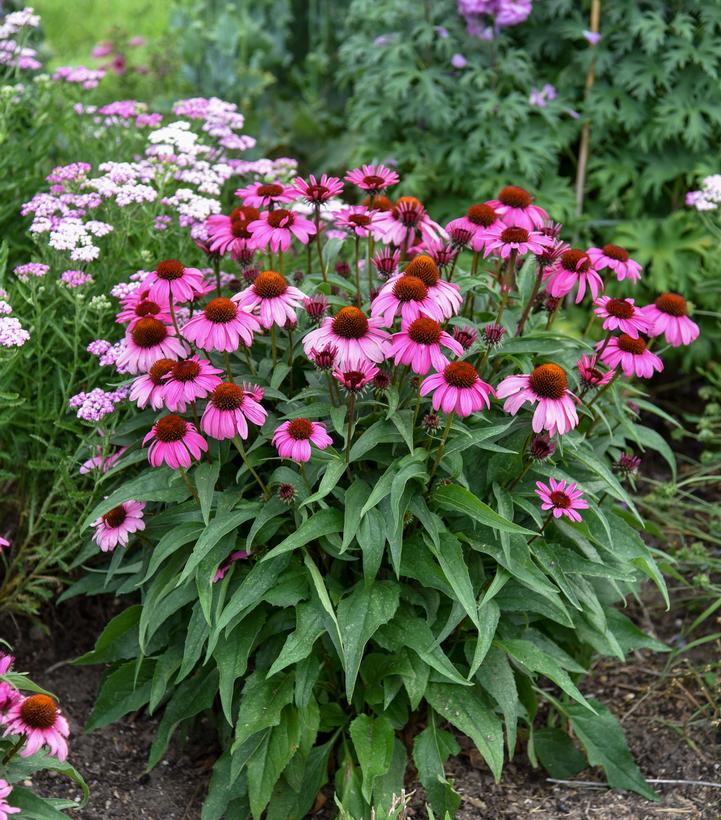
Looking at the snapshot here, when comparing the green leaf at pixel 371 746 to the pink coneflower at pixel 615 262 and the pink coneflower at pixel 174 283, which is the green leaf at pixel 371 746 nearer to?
the pink coneflower at pixel 174 283

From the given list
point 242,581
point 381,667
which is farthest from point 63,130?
point 381,667

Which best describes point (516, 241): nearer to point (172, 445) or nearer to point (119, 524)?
point (172, 445)

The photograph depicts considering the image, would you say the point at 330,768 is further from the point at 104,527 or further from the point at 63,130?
the point at 63,130

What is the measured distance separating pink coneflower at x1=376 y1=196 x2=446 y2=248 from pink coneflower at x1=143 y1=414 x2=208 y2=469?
78cm

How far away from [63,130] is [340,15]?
3.04m

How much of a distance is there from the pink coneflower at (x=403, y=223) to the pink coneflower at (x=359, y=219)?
0.08ft

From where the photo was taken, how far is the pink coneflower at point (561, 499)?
2285 mm

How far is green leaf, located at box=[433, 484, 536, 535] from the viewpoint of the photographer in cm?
222

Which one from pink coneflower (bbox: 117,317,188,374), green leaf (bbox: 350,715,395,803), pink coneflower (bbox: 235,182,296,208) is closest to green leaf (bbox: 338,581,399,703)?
green leaf (bbox: 350,715,395,803)

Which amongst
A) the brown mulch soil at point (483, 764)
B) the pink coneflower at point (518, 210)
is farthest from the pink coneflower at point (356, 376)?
the brown mulch soil at point (483, 764)

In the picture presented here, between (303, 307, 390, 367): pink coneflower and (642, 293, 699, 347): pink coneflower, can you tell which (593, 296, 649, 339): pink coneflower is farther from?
(303, 307, 390, 367): pink coneflower

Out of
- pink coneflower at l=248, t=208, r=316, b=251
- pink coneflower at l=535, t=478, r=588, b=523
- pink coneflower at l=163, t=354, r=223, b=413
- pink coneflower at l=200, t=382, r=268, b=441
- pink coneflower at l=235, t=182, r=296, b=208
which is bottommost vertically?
pink coneflower at l=535, t=478, r=588, b=523

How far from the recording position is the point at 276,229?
2.51 m

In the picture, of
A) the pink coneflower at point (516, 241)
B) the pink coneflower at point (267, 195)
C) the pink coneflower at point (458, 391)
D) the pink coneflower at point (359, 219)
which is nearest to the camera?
the pink coneflower at point (458, 391)
